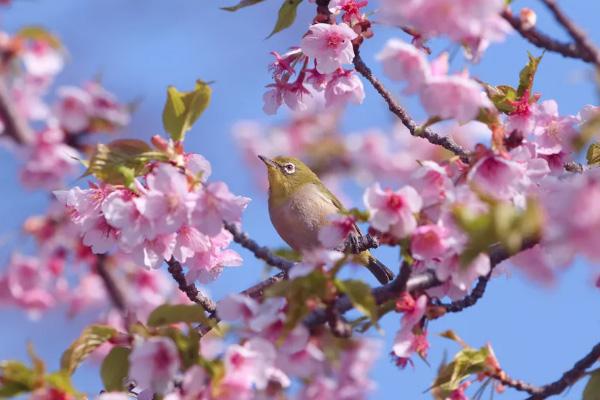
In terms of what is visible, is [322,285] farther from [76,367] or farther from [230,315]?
[76,367]

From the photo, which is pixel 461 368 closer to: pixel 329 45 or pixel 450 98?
pixel 450 98

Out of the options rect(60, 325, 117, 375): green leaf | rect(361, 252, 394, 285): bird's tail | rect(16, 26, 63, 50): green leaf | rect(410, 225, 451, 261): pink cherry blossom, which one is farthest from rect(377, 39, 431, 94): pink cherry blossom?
rect(361, 252, 394, 285): bird's tail

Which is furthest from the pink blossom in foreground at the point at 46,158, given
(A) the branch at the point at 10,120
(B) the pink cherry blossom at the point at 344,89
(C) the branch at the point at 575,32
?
(C) the branch at the point at 575,32

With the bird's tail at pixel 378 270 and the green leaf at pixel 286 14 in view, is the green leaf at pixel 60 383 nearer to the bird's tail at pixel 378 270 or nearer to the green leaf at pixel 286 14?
the green leaf at pixel 286 14

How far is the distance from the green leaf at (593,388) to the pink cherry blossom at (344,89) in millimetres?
1330

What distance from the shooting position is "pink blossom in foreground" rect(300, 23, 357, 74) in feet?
10.3

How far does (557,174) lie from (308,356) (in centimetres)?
130

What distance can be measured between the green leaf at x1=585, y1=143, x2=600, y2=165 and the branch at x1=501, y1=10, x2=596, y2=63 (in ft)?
2.88

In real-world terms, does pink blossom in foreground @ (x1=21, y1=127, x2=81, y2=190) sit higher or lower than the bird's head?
higher

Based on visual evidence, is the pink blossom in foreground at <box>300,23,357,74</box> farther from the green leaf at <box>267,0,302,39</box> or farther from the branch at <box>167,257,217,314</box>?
A: the branch at <box>167,257,217,314</box>

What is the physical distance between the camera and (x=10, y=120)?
209 inches

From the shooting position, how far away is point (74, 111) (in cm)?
661

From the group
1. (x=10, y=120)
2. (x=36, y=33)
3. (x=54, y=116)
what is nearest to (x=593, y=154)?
(x=36, y=33)

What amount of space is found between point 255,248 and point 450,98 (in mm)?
805
